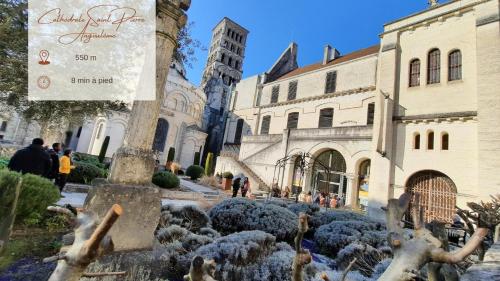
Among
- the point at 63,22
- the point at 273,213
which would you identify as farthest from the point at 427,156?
the point at 63,22

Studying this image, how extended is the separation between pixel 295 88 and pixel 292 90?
42 centimetres

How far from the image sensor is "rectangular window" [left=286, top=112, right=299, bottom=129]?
970 inches

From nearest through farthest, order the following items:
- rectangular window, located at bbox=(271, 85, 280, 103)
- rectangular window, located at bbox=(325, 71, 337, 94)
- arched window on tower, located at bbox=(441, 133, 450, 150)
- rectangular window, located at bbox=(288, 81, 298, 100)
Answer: arched window on tower, located at bbox=(441, 133, 450, 150), rectangular window, located at bbox=(325, 71, 337, 94), rectangular window, located at bbox=(288, 81, 298, 100), rectangular window, located at bbox=(271, 85, 280, 103)

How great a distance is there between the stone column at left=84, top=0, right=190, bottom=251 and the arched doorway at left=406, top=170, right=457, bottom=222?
501 inches

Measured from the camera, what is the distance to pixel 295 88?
25.9 m

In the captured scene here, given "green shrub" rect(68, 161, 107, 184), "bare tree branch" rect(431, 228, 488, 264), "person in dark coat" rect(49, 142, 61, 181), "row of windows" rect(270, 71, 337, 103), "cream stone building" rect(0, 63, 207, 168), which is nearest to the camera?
"bare tree branch" rect(431, 228, 488, 264)

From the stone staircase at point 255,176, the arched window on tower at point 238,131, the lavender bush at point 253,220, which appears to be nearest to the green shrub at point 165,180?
the lavender bush at point 253,220

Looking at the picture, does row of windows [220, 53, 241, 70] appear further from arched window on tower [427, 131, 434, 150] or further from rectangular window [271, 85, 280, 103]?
arched window on tower [427, 131, 434, 150]

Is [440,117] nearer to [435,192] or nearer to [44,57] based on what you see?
[435,192]

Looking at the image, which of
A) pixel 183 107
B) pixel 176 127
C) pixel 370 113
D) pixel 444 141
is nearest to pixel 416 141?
pixel 444 141

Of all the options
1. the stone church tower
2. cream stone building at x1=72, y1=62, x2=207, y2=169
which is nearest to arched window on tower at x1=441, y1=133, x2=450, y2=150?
cream stone building at x1=72, y1=62, x2=207, y2=169

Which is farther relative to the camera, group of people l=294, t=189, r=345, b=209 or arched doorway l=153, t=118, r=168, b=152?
arched doorway l=153, t=118, r=168, b=152

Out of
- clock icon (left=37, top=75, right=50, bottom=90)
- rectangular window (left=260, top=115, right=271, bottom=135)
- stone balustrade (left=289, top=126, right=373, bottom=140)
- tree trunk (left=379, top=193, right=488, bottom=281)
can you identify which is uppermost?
rectangular window (left=260, top=115, right=271, bottom=135)

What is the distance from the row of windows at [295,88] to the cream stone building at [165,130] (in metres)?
10.3
